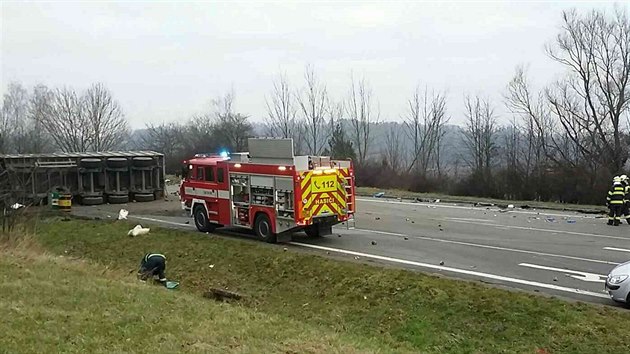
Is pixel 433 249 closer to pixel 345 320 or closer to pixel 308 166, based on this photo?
pixel 308 166

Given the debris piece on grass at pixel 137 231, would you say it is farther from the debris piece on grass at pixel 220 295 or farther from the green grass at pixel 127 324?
the green grass at pixel 127 324

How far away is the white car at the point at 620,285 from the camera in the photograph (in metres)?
10.7

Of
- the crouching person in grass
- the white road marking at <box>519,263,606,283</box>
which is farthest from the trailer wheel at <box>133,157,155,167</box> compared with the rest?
the white road marking at <box>519,263,606,283</box>

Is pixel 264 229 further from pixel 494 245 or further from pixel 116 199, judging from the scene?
pixel 116 199

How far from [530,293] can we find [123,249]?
39.9 ft

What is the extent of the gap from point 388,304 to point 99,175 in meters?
22.1

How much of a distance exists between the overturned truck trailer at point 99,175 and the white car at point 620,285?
77.8 ft

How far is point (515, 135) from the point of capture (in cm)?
5609

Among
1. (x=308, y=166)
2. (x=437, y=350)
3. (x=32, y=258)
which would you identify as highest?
(x=308, y=166)

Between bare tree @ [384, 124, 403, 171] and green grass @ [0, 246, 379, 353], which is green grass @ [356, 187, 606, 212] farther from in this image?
green grass @ [0, 246, 379, 353]

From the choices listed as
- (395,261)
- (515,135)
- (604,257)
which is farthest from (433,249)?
(515,135)

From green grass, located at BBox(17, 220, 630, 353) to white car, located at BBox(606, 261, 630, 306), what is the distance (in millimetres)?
352

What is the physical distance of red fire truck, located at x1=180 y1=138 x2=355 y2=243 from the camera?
1744cm

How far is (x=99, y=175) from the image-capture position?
30750 millimetres
